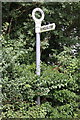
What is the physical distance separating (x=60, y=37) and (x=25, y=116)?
1493mm

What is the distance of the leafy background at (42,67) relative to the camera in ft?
7.71

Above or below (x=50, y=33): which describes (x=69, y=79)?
below

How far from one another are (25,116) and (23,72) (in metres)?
0.51

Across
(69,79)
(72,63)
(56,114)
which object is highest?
(72,63)

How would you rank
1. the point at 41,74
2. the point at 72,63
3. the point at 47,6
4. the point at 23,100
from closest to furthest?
1. the point at 23,100
2. the point at 41,74
3. the point at 72,63
4. the point at 47,6

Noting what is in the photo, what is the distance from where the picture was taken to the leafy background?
2.35 metres

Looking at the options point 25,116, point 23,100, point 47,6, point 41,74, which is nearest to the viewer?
point 25,116

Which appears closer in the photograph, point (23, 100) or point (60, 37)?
point (23, 100)

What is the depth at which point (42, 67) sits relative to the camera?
276 centimetres

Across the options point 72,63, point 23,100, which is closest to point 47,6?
point 72,63

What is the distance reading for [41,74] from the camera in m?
2.64

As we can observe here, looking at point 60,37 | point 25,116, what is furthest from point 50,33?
point 25,116

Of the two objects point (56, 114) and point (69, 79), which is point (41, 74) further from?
point (56, 114)

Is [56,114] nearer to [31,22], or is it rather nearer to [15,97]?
[15,97]
